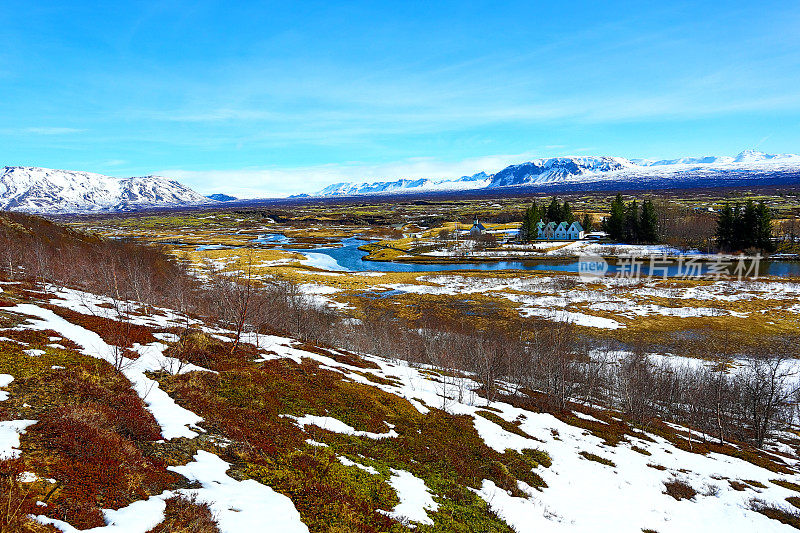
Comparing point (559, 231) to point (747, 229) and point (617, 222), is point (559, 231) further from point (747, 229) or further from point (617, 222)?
point (747, 229)

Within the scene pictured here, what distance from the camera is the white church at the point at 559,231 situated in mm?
139800

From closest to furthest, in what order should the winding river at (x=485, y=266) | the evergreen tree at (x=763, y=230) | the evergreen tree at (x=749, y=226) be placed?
the winding river at (x=485, y=266)
the evergreen tree at (x=763, y=230)
the evergreen tree at (x=749, y=226)

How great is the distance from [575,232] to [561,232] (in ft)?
16.0

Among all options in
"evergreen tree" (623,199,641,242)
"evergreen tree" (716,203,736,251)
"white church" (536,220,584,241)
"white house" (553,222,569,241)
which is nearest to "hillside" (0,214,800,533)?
"evergreen tree" (716,203,736,251)

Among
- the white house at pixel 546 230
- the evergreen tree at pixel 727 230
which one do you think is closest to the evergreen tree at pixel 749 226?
the evergreen tree at pixel 727 230

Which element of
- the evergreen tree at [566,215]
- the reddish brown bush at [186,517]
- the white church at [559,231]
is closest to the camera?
the reddish brown bush at [186,517]

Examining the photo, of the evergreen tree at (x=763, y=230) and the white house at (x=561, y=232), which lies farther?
the white house at (x=561, y=232)

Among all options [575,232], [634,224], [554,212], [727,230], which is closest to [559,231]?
[575,232]

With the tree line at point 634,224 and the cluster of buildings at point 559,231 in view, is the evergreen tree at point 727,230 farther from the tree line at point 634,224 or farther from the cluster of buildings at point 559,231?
the cluster of buildings at point 559,231

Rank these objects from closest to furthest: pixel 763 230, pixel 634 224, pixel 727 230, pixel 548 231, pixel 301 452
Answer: pixel 301 452 → pixel 763 230 → pixel 727 230 → pixel 634 224 → pixel 548 231

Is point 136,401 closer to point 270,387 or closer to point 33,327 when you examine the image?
point 270,387

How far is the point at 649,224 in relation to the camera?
122750mm

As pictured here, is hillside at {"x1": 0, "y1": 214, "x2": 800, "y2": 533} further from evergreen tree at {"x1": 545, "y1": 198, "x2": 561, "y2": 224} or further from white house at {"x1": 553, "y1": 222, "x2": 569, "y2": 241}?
evergreen tree at {"x1": 545, "y1": 198, "x2": 561, "y2": 224}

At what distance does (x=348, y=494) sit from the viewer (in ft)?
35.3
